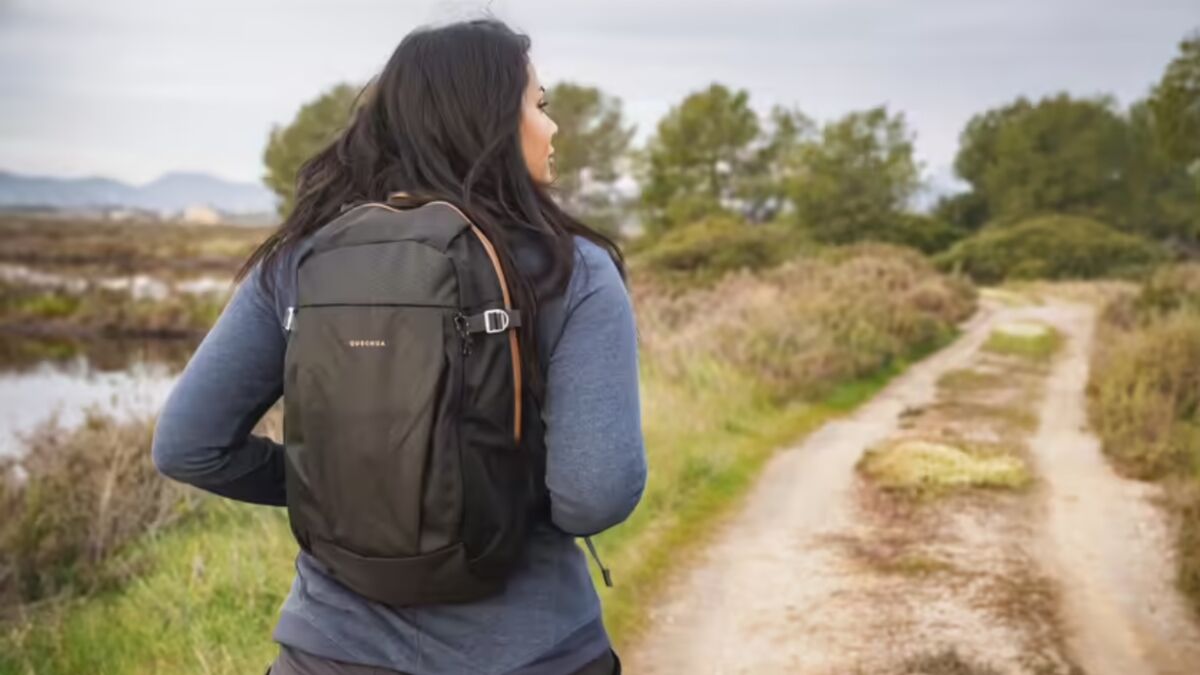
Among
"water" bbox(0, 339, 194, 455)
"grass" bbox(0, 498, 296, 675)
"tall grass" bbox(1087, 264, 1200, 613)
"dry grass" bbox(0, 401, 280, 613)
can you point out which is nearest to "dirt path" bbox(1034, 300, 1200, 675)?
"tall grass" bbox(1087, 264, 1200, 613)

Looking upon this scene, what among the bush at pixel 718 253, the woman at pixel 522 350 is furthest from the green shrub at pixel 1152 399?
the bush at pixel 718 253

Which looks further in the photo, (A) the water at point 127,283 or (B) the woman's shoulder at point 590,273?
(A) the water at point 127,283

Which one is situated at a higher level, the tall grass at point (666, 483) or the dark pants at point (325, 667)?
→ the dark pants at point (325, 667)

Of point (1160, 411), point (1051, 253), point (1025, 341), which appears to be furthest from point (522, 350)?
point (1051, 253)

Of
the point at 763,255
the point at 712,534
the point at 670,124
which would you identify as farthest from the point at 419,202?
the point at 670,124

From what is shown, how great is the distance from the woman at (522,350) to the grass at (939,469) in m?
7.20

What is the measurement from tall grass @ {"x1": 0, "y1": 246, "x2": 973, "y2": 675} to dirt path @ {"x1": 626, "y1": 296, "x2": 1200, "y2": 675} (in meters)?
0.35

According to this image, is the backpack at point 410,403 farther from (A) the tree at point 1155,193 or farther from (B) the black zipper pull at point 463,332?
(A) the tree at point 1155,193

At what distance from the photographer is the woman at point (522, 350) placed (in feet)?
5.56

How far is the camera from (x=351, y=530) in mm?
1699

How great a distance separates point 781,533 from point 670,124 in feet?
123

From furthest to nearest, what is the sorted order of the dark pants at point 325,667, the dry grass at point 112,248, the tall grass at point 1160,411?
the dry grass at point 112,248 < the tall grass at point 1160,411 < the dark pants at point 325,667

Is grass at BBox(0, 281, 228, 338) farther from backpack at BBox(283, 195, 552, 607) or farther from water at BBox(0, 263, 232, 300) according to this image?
backpack at BBox(283, 195, 552, 607)

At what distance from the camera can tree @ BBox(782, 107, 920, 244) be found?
40094mm
